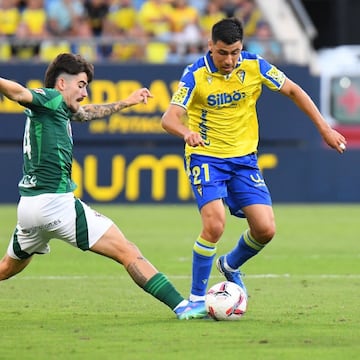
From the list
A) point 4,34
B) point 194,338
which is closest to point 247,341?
point 194,338

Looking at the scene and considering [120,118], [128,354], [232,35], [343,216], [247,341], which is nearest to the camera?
[128,354]

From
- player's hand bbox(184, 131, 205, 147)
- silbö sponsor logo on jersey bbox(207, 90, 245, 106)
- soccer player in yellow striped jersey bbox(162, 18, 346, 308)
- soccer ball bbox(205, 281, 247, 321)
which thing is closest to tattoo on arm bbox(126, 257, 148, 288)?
soccer ball bbox(205, 281, 247, 321)

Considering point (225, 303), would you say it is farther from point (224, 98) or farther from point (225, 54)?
point (225, 54)

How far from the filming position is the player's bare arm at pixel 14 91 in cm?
724

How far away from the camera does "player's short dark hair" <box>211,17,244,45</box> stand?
8.40 meters

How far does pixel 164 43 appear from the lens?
816 inches

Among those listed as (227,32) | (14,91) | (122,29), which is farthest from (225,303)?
(122,29)

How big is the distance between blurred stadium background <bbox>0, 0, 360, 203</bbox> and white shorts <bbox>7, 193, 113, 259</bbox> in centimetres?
1224

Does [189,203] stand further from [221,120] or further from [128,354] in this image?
[128,354]

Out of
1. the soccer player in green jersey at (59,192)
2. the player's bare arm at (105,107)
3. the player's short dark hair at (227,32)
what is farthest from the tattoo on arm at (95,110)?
the player's short dark hair at (227,32)

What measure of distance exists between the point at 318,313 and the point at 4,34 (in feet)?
45.4

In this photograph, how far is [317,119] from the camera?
866 centimetres

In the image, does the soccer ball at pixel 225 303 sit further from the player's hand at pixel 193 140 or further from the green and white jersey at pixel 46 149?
the green and white jersey at pixel 46 149

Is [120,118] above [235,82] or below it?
below
